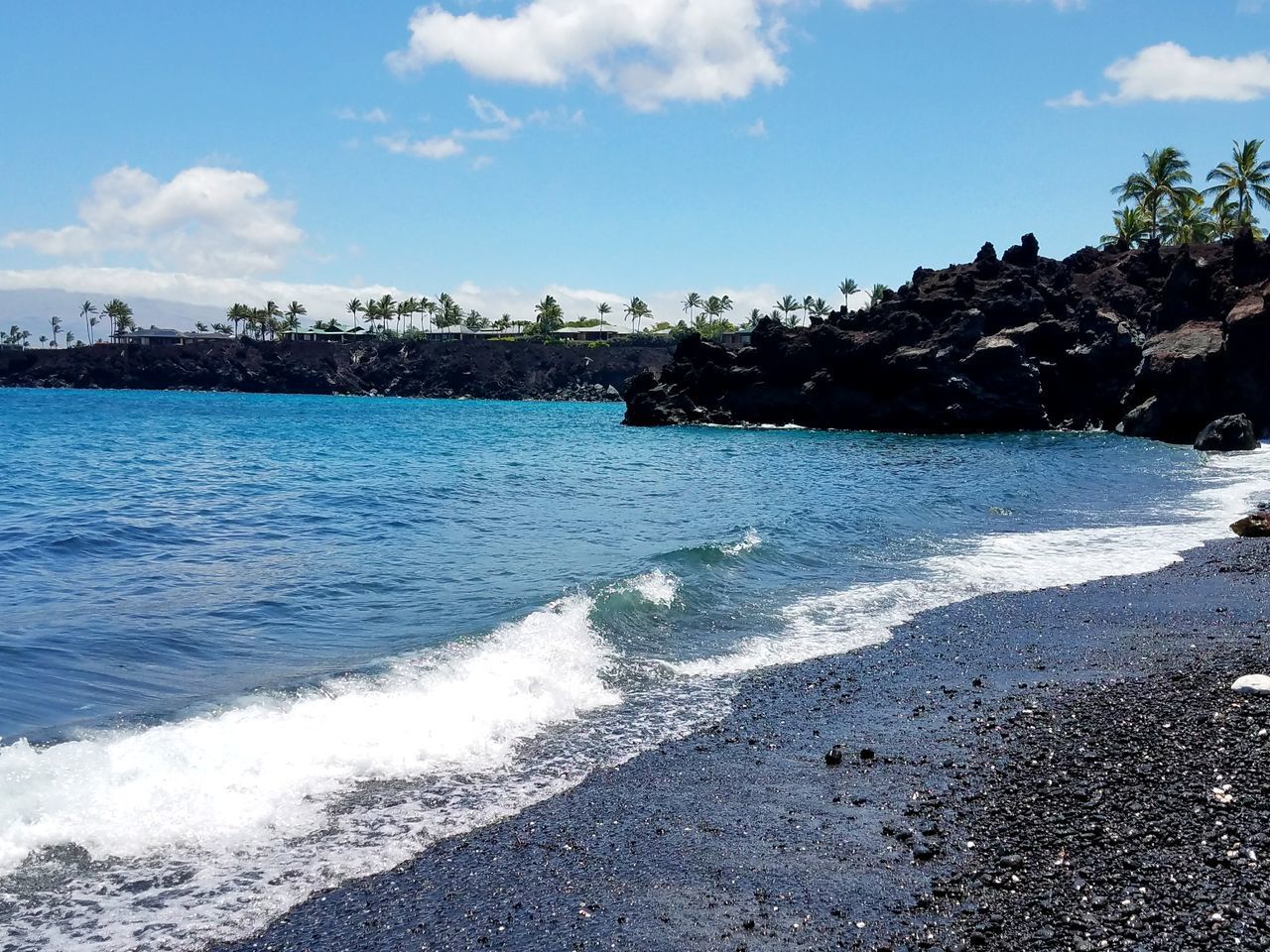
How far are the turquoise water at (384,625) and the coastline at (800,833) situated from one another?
0.61m

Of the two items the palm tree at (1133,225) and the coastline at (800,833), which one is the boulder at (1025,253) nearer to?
the palm tree at (1133,225)

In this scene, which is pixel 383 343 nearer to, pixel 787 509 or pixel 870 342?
pixel 870 342

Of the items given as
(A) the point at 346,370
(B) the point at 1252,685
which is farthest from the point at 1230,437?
(A) the point at 346,370

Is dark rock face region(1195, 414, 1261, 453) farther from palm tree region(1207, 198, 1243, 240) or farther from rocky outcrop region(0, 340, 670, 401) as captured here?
rocky outcrop region(0, 340, 670, 401)

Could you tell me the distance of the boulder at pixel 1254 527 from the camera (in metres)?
21.8

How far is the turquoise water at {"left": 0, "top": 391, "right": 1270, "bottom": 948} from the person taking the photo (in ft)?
25.0

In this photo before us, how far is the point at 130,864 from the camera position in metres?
7.17

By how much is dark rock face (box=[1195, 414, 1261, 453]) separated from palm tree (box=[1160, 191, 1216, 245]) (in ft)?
168

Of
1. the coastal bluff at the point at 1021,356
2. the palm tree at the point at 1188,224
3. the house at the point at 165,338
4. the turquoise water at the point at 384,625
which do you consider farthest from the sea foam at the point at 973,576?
the house at the point at 165,338

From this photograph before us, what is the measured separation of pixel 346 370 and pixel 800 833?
18624 cm

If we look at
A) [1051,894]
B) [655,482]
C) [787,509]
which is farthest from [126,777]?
[655,482]

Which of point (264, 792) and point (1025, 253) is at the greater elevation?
point (1025, 253)

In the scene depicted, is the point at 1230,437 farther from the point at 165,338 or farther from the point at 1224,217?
the point at 165,338

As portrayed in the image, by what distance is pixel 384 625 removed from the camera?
49.6 ft
